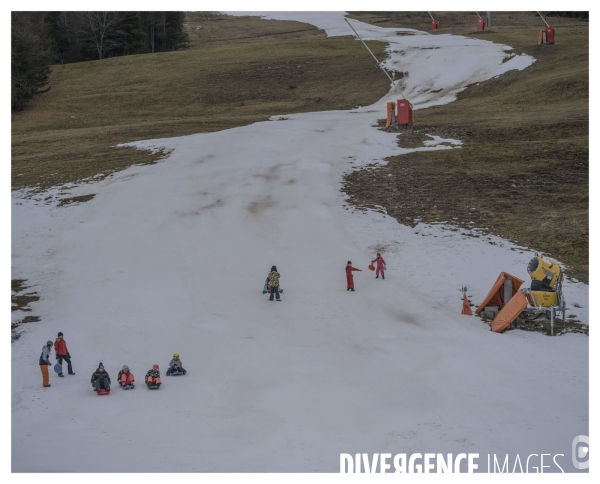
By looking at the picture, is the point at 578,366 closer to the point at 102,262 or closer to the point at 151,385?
the point at 151,385

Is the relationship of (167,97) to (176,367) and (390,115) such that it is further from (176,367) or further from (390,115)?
(176,367)

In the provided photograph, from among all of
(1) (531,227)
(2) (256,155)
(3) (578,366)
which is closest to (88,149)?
(2) (256,155)

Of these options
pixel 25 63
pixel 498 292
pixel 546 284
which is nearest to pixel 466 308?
pixel 498 292

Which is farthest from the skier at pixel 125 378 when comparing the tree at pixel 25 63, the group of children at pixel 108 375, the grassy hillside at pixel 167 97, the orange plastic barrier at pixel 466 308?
the tree at pixel 25 63
